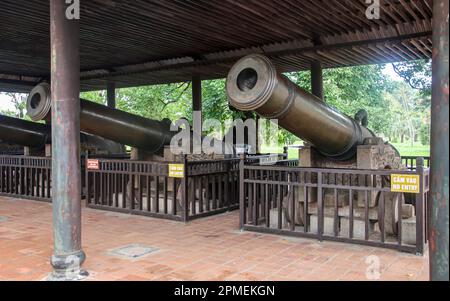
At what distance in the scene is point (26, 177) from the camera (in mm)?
9031

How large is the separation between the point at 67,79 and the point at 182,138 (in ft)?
13.2

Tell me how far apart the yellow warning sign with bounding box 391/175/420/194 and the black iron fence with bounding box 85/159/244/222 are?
3155 millimetres

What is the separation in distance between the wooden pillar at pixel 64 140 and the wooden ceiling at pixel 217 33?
6.99 ft

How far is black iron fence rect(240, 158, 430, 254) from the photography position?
4837 millimetres

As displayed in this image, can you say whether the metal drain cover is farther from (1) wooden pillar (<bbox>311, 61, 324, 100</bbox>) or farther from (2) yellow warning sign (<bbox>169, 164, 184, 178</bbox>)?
(1) wooden pillar (<bbox>311, 61, 324, 100</bbox>)

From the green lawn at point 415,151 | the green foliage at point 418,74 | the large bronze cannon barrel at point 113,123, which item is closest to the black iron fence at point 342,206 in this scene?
the large bronze cannon barrel at point 113,123

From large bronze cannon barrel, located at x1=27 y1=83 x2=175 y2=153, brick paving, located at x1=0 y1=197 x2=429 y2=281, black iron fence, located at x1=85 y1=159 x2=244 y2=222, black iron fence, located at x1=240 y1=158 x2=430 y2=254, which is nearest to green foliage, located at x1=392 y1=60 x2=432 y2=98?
black iron fence, located at x1=85 y1=159 x2=244 y2=222

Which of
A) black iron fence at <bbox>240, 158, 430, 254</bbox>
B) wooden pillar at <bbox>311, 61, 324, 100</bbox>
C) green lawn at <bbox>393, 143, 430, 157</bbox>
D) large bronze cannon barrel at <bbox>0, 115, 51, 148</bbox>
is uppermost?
wooden pillar at <bbox>311, 61, 324, 100</bbox>

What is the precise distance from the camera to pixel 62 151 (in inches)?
152

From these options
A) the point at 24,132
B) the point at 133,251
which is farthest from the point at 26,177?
the point at 133,251

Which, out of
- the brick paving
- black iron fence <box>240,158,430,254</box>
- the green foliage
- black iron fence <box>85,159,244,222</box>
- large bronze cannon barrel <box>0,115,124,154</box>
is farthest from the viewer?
the green foliage

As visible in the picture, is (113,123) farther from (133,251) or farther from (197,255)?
(197,255)

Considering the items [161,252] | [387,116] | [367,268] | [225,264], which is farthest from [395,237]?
Result: [387,116]

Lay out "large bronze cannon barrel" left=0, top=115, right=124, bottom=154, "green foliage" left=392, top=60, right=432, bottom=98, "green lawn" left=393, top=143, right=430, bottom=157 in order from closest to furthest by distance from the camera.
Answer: "large bronze cannon barrel" left=0, top=115, right=124, bottom=154
"green foliage" left=392, top=60, right=432, bottom=98
"green lawn" left=393, top=143, right=430, bottom=157
